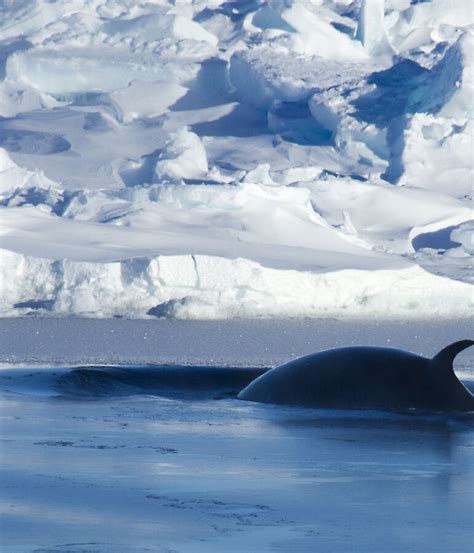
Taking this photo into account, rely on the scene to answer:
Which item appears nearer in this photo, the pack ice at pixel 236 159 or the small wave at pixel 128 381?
the small wave at pixel 128 381

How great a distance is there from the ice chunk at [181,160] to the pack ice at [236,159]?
0.05 metres

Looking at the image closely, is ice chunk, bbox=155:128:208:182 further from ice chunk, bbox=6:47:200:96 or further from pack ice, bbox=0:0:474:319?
ice chunk, bbox=6:47:200:96

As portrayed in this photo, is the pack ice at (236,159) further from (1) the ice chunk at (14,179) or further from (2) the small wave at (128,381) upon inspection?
(2) the small wave at (128,381)

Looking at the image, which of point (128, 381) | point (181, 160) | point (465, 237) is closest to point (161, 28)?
point (181, 160)

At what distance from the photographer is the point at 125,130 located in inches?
1866

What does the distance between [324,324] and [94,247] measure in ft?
14.9

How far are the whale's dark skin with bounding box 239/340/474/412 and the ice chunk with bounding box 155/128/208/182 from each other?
26.3m

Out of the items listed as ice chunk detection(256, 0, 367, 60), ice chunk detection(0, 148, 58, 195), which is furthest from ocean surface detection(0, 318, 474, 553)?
ice chunk detection(256, 0, 367, 60)

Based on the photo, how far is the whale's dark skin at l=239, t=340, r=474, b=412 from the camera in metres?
8.11

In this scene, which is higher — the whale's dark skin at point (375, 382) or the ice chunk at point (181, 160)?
the whale's dark skin at point (375, 382)

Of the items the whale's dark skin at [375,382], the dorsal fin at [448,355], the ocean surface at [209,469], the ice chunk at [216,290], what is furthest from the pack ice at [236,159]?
the dorsal fin at [448,355]

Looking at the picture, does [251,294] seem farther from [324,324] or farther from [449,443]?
[449,443]

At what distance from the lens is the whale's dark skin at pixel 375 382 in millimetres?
8109

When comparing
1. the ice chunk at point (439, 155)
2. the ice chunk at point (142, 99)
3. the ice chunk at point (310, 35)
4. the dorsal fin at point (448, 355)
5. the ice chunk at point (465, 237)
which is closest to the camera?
the dorsal fin at point (448, 355)
